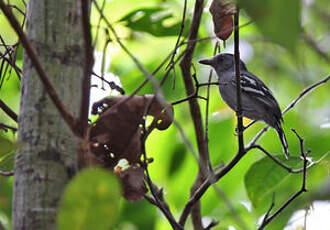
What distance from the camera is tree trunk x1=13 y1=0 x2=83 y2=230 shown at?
1.04 m

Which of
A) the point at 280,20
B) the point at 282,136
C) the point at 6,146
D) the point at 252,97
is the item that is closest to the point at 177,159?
the point at 282,136

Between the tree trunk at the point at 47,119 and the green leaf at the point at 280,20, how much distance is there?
0.58 metres

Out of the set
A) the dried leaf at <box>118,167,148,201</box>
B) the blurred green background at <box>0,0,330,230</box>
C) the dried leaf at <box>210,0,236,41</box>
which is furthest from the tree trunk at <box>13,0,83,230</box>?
the blurred green background at <box>0,0,330,230</box>

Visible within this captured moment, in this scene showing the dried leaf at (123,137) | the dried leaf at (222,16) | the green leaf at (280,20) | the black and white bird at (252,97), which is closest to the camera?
the green leaf at (280,20)

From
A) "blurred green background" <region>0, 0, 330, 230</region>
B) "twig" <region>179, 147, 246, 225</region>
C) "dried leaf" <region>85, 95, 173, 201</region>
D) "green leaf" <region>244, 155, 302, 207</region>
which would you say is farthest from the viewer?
"blurred green background" <region>0, 0, 330, 230</region>

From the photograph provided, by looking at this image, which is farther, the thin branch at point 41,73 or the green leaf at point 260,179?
the green leaf at point 260,179

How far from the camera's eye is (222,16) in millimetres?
1934

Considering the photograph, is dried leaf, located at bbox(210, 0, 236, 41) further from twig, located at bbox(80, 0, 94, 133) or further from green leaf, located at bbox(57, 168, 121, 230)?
green leaf, located at bbox(57, 168, 121, 230)

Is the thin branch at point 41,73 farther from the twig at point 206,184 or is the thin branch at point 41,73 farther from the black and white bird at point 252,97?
the black and white bird at point 252,97

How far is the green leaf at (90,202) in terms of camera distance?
84 cm

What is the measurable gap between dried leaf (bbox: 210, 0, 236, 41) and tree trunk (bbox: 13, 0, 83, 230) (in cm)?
82

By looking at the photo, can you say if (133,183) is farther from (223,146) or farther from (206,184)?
(223,146)

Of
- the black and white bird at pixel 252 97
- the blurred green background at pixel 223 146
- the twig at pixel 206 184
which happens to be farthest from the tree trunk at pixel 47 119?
the black and white bird at pixel 252 97

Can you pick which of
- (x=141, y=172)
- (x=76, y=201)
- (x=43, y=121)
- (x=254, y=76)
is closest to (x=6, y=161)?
(x=141, y=172)
